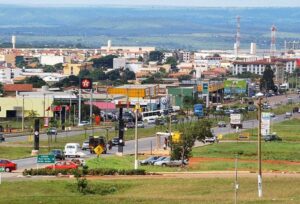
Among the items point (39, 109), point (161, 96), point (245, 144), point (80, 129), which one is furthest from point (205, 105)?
point (245, 144)

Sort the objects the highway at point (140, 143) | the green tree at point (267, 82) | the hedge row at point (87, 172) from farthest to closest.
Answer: the green tree at point (267, 82)
the highway at point (140, 143)
the hedge row at point (87, 172)

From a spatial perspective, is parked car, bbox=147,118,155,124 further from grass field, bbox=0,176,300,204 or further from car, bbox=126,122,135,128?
grass field, bbox=0,176,300,204

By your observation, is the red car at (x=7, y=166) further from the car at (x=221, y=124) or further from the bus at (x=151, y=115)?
the bus at (x=151, y=115)

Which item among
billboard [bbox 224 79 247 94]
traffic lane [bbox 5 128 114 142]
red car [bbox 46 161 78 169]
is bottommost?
billboard [bbox 224 79 247 94]

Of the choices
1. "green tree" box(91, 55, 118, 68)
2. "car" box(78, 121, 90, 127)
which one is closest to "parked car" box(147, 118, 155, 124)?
"car" box(78, 121, 90, 127)

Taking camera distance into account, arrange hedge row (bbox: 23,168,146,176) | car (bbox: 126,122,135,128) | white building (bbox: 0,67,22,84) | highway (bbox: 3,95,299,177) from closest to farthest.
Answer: hedge row (bbox: 23,168,146,176)
highway (bbox: 3,95,299,177)
car (bbox: 126,122,135,128)
white building (bbox: 0,67,22,84)

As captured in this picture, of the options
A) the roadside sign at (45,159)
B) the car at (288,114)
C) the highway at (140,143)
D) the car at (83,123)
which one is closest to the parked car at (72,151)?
the highway at (140,143)

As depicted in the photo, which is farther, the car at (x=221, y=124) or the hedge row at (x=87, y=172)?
the car at (x=221, y=124)
